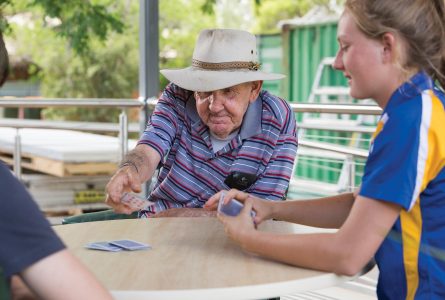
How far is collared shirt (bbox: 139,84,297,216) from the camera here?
255 cm

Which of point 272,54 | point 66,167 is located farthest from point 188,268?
point 272,54

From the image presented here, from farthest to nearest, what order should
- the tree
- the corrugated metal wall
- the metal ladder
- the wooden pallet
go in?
the corrugated metal wall, the metal ladder, the tree, the wooden pallet

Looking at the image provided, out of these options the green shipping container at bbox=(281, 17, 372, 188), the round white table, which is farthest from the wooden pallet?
the green shipping container at bbox=(281, 17, 372, 188)

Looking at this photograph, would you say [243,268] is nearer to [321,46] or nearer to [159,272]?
[159,272]

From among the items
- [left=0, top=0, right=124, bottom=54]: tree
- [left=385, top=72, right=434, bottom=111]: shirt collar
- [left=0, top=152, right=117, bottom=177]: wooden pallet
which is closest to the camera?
[left=385, top=72, right=434, bottom=111]: shirt collar

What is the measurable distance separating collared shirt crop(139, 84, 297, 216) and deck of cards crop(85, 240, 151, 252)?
667 millimetres

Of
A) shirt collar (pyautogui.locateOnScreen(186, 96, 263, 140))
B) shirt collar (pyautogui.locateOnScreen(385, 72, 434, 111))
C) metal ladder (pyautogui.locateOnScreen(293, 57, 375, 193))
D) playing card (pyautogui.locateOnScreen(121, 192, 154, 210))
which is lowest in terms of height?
metal ladder (pyautogui.locateOnScreen(293, 57, 375, 193))

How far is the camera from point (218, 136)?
2.62 meters

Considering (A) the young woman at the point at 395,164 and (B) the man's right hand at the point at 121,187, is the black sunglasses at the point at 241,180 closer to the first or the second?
(B) the man's right hand at the point at 121,187

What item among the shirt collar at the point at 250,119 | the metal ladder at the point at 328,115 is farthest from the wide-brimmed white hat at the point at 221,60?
the metal ladder at the point at 328,115

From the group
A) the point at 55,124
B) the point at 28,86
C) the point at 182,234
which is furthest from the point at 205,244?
the point at 28,86

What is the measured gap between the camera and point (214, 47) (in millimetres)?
2633

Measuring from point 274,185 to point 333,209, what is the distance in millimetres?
488

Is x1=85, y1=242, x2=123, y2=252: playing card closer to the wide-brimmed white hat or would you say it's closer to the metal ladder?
the wide-brimmed white hat
